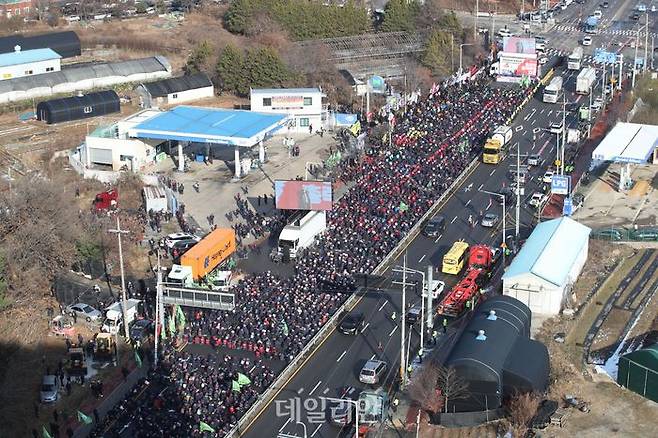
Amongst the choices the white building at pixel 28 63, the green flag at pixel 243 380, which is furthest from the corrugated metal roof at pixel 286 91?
the green flag at pixel 243 380

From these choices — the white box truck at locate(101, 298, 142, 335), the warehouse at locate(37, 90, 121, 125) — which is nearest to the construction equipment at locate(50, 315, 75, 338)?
the white box truck at locate(101, 298, 142, 335)

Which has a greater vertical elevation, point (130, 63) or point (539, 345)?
point (130, 63)

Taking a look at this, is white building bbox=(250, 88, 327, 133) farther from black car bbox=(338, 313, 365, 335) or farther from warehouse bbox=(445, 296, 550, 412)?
warehouse bbox=(445, 296, 550, 412)

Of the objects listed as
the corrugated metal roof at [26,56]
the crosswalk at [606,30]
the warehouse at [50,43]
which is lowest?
the crosswalk at [606,30]

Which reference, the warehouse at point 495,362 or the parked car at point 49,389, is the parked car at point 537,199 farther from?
the parked car at point 49,389

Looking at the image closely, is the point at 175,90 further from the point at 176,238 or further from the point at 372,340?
the point at 372,340

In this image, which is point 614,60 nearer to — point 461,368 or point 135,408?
point 461,368

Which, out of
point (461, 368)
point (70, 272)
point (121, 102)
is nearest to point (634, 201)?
point (461, 368)
